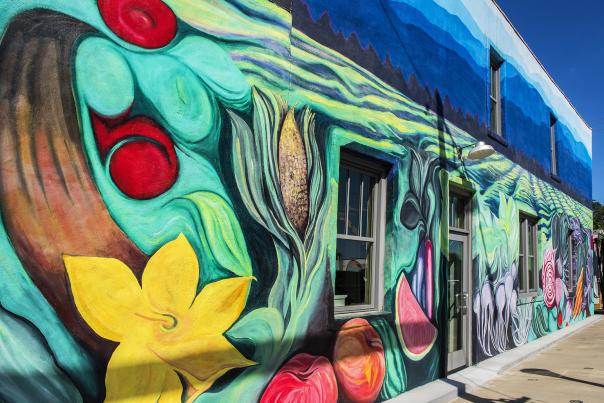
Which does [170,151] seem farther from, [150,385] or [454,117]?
[454,117]

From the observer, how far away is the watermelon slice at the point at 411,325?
5.98 m

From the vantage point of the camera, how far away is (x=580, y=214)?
15844 mm

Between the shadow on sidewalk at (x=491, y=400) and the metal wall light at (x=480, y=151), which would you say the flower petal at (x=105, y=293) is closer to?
the shadow on sidewalk at (x=491, y=400)

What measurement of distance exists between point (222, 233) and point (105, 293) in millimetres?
1033

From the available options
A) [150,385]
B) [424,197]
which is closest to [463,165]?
[424,197]

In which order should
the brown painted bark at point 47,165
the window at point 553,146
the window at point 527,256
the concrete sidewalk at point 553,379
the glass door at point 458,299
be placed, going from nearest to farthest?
the brown painted bark at point 47,165
the concrete sidewalk at point 553,379
the glass door at point 458,299
the window at point 527,256
the window at point 553,146

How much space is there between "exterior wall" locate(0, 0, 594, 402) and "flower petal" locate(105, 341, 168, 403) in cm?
1

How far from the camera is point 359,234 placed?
5.68 metres

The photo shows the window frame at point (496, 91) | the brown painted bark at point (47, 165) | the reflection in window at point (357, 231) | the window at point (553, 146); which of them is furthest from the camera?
the window at point (553, 146)

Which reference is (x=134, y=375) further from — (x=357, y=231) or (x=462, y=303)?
(x=462, y=303)

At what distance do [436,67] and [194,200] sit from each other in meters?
4.80

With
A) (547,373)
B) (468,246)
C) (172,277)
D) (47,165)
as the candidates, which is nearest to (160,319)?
(172,277)

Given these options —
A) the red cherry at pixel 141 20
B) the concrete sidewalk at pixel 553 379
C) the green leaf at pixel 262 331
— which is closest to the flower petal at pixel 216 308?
the green leaf at pixel 262 331

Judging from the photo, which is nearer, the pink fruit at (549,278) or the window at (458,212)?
the window at (458,212)
